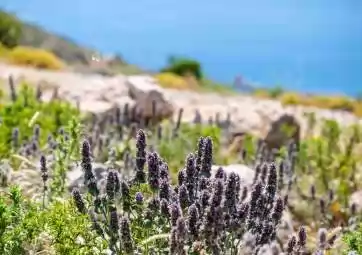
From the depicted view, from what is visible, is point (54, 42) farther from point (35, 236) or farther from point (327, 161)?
point (35, 236)

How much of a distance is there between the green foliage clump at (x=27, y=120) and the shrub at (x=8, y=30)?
17.7 m

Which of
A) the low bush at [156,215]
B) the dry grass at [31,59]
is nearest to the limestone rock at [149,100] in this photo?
the low bush at [156,215]

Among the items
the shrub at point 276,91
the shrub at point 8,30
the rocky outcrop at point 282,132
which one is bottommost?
the shrub at point 276,91

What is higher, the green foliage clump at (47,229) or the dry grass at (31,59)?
the green foliage clump at (47,229)

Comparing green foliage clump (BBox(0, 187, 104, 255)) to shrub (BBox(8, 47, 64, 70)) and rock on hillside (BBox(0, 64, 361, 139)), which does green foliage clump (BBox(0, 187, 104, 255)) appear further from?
shrub (BBox(8, 47, 64, 70))

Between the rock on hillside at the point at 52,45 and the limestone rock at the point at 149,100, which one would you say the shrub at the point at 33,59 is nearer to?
the limestone rock at the point at 149,100

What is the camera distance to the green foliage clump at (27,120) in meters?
7.67

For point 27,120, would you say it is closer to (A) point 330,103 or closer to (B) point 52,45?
(A) point 330,103

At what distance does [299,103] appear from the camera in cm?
2092

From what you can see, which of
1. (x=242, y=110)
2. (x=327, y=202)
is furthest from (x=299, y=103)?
(x=327, y=202)

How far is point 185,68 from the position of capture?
3116 cm

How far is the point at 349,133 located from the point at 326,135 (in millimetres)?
684

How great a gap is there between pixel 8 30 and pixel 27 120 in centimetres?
2004

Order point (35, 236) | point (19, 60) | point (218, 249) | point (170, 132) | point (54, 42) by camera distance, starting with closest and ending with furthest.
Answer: point (218, 249), point (35, 236), point (170, 132), point (19, 60), point (54, 42)
